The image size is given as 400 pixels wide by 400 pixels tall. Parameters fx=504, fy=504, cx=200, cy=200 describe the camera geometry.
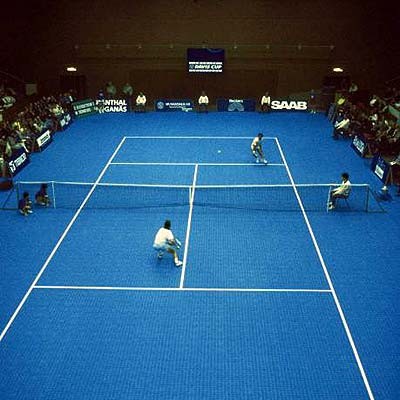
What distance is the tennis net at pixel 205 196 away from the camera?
18812 millimetres

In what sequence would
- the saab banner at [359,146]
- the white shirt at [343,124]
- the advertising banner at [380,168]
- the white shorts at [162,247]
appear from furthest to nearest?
the white shirt at [343,124]
the saab banner at [359,146]
the advertising banner at [380,168]
the white shorts at [162,247]

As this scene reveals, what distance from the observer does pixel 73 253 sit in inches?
606

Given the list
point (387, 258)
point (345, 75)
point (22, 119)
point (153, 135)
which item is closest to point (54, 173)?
point (22, 119)

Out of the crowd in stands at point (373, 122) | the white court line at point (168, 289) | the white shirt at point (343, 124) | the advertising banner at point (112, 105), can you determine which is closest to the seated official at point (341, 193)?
the white court line at point (168, 289)

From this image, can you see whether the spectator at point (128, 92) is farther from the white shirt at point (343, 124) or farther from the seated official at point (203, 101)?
the white shirt at point (343, 124)

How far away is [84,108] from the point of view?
1326 inches

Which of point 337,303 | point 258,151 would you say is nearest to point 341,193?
point 337,303

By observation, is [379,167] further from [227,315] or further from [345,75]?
[345,75]

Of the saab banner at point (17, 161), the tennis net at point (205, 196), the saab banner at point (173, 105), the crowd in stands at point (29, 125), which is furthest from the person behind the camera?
the saab banner at point (173, 105)

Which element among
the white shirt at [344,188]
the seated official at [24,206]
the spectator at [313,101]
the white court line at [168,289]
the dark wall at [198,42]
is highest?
the dark wall at [198,42]

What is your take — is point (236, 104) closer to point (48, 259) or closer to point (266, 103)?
point (266, 103)

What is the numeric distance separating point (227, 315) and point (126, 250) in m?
4.48

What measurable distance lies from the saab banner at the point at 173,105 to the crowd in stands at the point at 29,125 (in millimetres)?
5956

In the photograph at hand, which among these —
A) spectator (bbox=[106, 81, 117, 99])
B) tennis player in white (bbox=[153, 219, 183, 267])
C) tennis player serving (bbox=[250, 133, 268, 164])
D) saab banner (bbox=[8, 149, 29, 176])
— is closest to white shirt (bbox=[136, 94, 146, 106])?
spectator (bbox=[106, 81, 117, 99])
